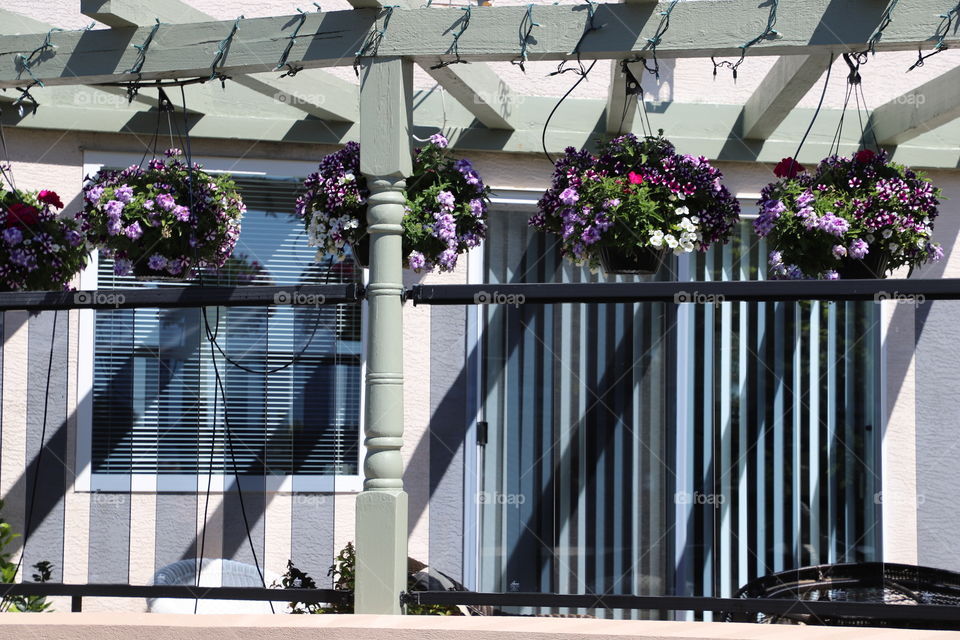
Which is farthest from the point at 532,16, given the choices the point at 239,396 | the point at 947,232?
the point at 947,232

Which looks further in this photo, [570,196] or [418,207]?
[418,207]

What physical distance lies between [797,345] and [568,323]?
112 cm

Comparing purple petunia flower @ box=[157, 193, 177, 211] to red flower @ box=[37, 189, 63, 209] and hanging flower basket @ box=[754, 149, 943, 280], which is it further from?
hanging flower basket @ box=[754, 149, 943, 280]

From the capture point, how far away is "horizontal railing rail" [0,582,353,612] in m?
3.29

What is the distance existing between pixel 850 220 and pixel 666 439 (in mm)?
1920

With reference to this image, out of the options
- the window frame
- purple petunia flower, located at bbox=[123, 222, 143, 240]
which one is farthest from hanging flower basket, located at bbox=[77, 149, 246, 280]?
the window frame

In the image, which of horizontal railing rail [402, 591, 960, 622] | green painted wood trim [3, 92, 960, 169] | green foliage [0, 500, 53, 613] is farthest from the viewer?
green painted wood trim [3, 92, 960, 169]

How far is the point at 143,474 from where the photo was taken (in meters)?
4.95

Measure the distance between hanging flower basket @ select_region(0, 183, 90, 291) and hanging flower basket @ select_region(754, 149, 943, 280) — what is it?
99.2 inches

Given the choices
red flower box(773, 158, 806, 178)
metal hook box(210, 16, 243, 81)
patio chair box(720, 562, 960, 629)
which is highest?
metal hook box(210, 16, 243, 81)

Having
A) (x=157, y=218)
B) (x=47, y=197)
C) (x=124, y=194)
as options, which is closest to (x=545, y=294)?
(x=157, y=218)

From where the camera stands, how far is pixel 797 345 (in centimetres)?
523

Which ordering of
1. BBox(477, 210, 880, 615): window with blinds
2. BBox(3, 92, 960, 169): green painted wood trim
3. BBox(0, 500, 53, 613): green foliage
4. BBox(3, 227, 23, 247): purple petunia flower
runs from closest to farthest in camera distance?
BBox(3, 227, 23, 247): purple petunia flower → BBox(0, 500, 53, 613): green foliage → BBox(3, 92, 960, 169): green painted wood trim → BBox(477, 210, 880, 615): window with blinds

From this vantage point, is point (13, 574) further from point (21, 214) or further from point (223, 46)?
point (223, 46)
